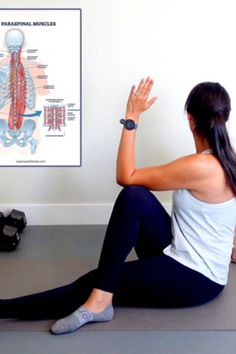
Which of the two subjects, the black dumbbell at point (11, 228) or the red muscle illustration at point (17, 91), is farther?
the red muscle illustration at point (17, 91)

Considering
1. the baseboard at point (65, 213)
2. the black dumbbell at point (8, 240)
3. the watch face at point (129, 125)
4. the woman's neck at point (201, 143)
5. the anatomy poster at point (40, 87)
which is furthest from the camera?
the baseboard at point (65, 213)

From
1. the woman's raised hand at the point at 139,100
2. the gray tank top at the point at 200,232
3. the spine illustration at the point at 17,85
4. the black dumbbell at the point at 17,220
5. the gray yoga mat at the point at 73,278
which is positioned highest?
the spine illustration at the point at 17,85

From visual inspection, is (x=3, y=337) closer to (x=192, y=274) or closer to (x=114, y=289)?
(x=114, y=289)

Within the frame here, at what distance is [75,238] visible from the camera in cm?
291

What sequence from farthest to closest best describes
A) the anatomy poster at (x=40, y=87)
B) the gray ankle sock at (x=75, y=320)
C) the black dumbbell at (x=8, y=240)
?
the anatomy poster at (x=40, y=87), the black dumbbell at (x=8, y=240), the gray ankle sock at (x=75, y=320)

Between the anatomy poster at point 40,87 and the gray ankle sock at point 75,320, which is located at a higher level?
the anatomy poster at point 40,87

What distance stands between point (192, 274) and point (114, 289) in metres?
0.33

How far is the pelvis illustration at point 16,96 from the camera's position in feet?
9.88

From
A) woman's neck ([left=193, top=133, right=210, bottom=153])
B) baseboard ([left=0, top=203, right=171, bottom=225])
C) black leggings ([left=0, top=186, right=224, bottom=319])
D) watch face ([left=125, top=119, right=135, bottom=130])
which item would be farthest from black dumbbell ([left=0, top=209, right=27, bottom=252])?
woman's neck ([left=193, top=133, right=210, bottom=153])

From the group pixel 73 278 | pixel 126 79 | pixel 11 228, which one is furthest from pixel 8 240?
pixel 126 79

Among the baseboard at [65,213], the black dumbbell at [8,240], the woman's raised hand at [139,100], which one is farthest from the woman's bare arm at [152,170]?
the baseboard at [65,213]

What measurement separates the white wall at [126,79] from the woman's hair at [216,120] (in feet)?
4.61

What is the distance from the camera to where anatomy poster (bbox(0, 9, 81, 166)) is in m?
2.99

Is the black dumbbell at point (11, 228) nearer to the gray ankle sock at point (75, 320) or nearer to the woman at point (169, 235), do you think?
the woman at point (169, 235)
